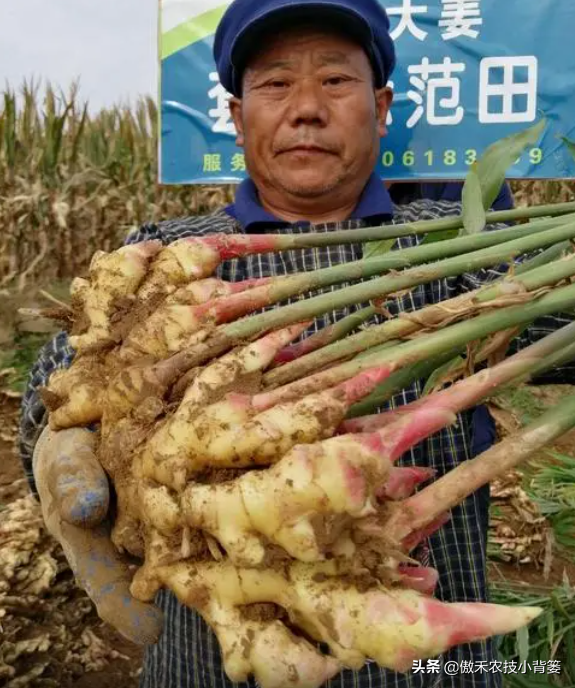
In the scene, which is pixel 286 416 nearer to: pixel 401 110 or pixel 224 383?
pixel 224 383

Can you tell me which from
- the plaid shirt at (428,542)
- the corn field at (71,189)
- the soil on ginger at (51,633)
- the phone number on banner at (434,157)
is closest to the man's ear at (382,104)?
the plaid shirt at (428,542)

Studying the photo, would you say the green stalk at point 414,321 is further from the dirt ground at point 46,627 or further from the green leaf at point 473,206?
the dirt ground at point 46,627

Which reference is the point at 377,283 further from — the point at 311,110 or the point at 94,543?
the point at 311,110

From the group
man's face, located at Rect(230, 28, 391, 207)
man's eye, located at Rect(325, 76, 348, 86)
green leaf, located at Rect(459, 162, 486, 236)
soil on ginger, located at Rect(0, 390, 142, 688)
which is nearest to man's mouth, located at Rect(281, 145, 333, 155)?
man's face, located at Rect(230, 28, 391, 207)

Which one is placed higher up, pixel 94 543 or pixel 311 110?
pixel 311 110

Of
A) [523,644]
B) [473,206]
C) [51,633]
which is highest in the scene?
[473,206]

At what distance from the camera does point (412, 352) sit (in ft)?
1.92

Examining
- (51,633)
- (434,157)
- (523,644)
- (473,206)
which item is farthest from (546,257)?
(51,633)

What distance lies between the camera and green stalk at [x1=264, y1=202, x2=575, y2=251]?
0.74 metres

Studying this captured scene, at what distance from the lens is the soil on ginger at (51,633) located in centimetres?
185

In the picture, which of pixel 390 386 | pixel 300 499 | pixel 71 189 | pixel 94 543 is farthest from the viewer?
pixel 71 189

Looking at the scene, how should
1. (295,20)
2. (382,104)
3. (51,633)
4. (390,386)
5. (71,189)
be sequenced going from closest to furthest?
(390,386)
(295,20)
(382,104)
(51,633)
(71,189)

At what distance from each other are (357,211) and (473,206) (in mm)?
501

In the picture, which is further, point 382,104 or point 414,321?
point 382,104
